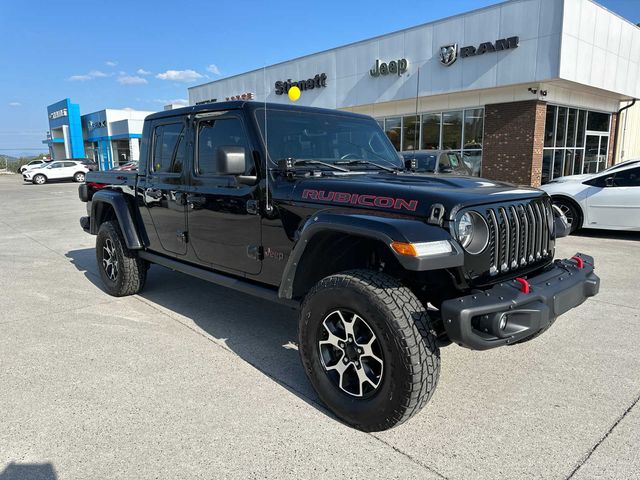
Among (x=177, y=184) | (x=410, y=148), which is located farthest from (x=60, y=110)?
(x=177, y=184)

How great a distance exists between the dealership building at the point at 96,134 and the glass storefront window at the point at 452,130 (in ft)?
96.2

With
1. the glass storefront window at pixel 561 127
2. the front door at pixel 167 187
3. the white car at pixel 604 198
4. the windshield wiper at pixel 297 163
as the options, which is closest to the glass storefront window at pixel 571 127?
the glass storefront window at pixel 561 127

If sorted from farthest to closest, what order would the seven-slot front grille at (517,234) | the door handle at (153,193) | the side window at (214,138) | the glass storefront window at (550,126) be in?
the glass storefront window at (550,126)
the door handle at (153,193)
the side window at (214,138)
the seven-slot front grille at (517,234)

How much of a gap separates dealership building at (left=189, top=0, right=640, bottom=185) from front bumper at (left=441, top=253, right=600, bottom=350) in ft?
33.2

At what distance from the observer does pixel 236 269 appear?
152 inches

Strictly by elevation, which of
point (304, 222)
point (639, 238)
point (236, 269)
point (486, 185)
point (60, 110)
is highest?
point (60, 110)

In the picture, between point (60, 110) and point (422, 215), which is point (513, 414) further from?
point (60, 110)

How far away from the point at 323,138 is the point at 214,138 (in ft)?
3.00

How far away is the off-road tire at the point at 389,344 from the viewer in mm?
2502

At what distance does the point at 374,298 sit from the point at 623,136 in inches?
816

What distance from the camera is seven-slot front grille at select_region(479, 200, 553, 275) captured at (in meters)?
2.80

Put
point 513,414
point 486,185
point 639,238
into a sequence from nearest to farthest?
point 513,414
point 486,185
point 639,238

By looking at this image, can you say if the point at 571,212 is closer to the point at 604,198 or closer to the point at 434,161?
the point at 604,198

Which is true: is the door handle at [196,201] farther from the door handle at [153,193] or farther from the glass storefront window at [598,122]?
the glass storefront window at [598,122]
